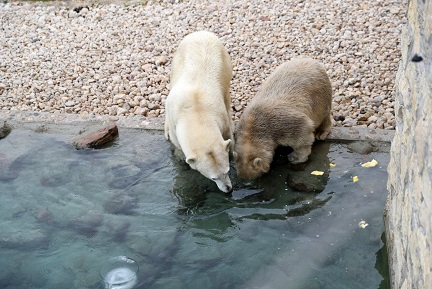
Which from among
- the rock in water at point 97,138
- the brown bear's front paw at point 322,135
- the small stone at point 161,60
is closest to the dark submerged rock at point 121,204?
the rock in water at point 97,138

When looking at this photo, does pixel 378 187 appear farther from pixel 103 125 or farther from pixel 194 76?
pixel 103 125

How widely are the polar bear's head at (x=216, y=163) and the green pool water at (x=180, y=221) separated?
245mm

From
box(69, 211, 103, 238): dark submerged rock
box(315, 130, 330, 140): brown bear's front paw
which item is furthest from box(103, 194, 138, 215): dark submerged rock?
box(315, 130, 330, 140): brown bear's front paw

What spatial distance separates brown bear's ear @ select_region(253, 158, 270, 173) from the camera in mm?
5562

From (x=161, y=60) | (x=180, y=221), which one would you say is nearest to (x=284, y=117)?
(x=180, y=221)

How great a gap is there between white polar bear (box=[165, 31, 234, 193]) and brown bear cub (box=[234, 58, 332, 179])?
0.24 metres

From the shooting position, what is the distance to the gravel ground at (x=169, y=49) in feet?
23.6

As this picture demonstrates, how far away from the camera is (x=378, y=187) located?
5375mm

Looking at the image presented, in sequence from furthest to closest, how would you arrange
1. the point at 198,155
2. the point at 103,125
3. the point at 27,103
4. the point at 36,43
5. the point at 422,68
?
the point at 36,43, the point at 27,103, the point at 103,125, the point at 198,155, the point at 422,68

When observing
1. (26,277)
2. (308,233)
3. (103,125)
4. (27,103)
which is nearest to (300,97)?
(308,233)

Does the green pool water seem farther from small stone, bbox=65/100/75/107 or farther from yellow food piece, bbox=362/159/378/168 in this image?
small stone, bbox=65/100/75/107

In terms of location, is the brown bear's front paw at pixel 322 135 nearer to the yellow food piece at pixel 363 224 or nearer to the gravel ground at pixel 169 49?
the gravel ground at pixel 169 49

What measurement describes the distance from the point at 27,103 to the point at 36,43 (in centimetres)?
225

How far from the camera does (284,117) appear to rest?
5.75m
